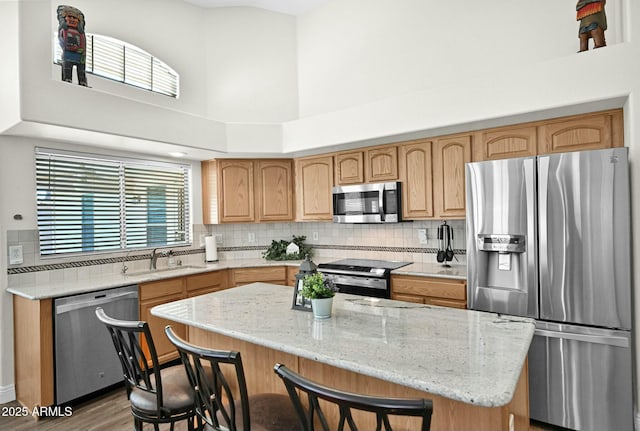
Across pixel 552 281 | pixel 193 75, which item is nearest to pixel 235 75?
→ pixel 193 75

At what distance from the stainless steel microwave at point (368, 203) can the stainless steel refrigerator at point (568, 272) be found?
106 cm

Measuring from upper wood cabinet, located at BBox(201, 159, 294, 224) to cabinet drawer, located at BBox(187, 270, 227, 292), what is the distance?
0.74m

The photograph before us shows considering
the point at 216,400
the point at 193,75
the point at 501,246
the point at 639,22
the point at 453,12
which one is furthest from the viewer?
the point at 193,75

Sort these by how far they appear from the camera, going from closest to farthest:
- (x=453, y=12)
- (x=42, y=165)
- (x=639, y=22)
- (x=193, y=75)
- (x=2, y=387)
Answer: (x=639, y=22), (x=2, y=387), (x=42, y=165), (x=453, y=12), (x=193, y=75)

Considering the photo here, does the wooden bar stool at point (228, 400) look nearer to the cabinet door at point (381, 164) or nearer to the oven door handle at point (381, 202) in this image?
the oven door handle at point (381, 202)

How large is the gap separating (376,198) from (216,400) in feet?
8.99

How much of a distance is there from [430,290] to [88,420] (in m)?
2.88

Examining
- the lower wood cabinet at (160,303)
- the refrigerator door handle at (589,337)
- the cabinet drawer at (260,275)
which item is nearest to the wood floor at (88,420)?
the lower wood cabinet at (160,303)

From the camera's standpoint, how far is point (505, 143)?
3.05m

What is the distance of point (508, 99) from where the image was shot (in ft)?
9.24

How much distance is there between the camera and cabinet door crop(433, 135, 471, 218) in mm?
3291

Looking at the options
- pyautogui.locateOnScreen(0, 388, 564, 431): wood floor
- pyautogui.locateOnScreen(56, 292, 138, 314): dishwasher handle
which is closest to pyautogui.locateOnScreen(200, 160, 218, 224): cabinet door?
pyautogui.locateOnScreen(56, 292, 138, 314): dishwasher handle

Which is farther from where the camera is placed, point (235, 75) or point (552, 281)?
point (235, 75)

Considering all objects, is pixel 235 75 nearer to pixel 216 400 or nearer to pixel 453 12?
pixel 453 12
